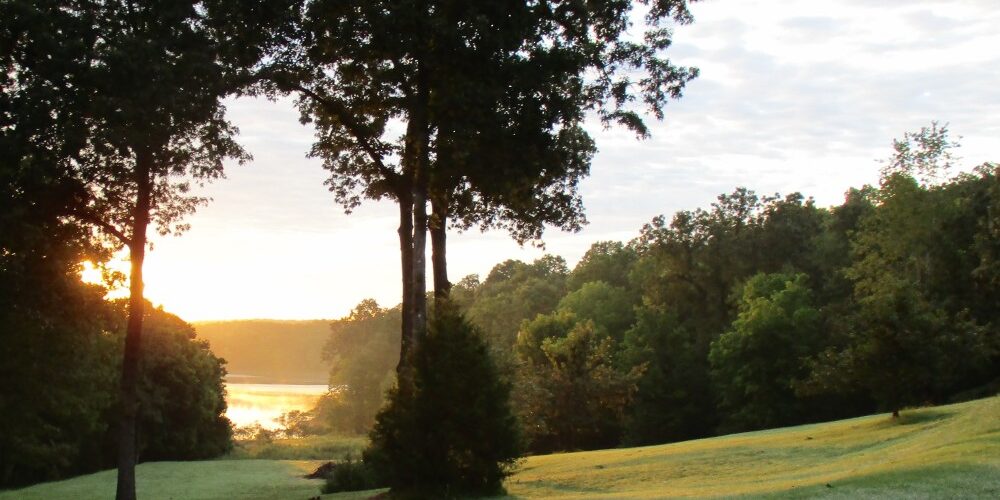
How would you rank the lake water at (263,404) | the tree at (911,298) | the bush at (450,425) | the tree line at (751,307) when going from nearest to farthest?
1. the bush at (450,425)
2. the tree at (911,298)
3. the tree line at (751,307)
4. the lake water at (263,404)

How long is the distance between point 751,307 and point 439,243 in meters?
47.9

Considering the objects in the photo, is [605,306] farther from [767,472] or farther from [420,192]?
[420,192]

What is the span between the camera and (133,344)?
2186 centimetres

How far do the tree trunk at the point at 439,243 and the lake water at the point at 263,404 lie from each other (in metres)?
71.0

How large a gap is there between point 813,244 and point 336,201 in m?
58.1

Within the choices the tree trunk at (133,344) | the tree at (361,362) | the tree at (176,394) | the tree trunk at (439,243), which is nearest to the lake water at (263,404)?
the tree at (361,362)

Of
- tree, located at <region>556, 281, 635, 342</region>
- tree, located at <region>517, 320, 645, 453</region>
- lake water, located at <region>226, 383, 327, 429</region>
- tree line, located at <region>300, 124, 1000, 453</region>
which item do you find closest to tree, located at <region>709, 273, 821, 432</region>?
tree line, located at <region>300, 124, 1000, 453</region>

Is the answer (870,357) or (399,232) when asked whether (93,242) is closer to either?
(399,232)

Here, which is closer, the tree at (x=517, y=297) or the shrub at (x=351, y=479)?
the shrub at (x=351, y=479)

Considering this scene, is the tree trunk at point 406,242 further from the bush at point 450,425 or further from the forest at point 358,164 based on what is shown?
the bush at point 450,425

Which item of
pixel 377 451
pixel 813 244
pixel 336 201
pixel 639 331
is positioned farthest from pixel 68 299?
pixel 813 244

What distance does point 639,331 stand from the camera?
241 feet

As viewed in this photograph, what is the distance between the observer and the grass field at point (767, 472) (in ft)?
47.9

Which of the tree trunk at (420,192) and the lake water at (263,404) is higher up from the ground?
the tree trunk at (420,192)
